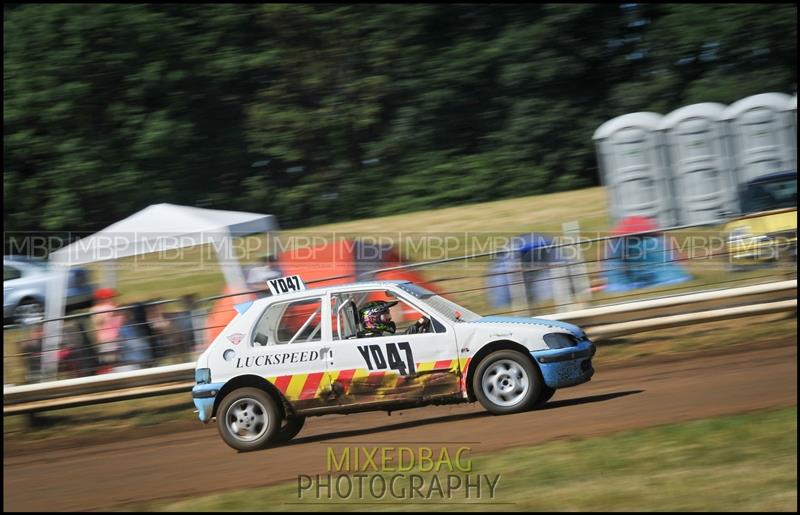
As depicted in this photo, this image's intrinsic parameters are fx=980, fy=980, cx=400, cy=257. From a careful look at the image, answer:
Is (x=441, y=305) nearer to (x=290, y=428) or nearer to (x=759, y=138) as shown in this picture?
(x=290, y=428)

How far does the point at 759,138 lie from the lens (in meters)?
19.3

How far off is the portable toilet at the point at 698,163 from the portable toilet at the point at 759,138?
220 millimetres

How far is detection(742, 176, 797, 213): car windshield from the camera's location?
1620cm

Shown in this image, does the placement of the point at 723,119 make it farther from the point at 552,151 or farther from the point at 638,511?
the point at 638,511

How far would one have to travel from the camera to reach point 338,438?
8.95m

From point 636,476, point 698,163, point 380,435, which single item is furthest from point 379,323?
point 698,163

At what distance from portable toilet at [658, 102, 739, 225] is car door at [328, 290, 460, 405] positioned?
38.9 feet

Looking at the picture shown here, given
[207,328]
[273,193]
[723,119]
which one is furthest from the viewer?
[273,193]

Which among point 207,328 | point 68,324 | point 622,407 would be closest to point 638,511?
point 622,407

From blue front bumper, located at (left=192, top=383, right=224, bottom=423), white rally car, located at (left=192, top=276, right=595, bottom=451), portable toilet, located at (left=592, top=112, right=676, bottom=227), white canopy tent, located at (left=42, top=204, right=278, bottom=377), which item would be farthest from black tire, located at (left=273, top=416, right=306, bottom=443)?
portable toilet, located at (left=592, top=112, right=676, bottom=227)

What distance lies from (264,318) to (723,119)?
1355 cm

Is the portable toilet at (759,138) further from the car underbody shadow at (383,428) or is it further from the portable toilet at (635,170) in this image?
the car underbody shadow at (383,428)

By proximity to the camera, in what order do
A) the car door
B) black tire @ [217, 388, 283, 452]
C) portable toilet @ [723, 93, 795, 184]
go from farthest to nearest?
portable toilet @ [723, 93, 795, 184]
black tire @ [217, 388, 283, 452]
the car door

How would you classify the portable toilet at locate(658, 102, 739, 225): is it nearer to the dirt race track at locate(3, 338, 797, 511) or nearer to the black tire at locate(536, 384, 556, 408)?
the dirt race track at locate(3, 338, 797, 511)
